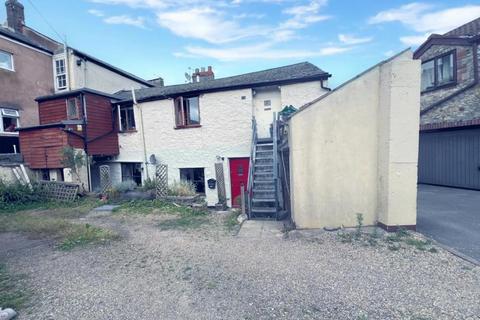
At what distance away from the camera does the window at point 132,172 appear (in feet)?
44.4

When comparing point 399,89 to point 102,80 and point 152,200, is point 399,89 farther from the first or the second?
point 102,80

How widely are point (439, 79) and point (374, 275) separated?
1391 cm

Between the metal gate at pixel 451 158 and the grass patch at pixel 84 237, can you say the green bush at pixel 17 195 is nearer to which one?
the grass patch at pixel 84 237

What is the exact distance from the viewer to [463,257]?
4.54 m

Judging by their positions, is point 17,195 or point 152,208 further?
point 17,195

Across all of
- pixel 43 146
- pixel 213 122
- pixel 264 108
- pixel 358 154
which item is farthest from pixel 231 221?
pixel 43 146

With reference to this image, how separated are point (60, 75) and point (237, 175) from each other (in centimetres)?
1504

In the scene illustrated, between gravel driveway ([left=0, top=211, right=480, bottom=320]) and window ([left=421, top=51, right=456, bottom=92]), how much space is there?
12259 millimetres

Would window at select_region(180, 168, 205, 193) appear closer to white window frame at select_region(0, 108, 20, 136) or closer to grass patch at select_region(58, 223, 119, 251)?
grass patch at select_region(58, 223, 119, 251)

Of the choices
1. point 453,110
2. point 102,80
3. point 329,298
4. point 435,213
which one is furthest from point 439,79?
point 102,80

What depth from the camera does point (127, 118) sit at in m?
13.8

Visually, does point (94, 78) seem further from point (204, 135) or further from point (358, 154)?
point (358, 154)

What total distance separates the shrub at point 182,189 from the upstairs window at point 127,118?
15.5 feet

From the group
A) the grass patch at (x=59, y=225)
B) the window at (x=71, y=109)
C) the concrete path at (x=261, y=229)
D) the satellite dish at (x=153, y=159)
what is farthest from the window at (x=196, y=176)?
the window at (x=71, y=109)
